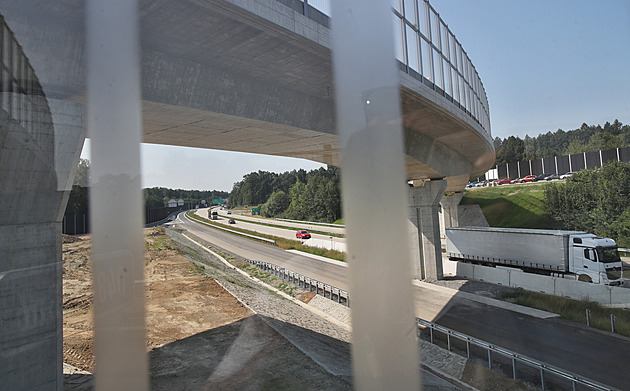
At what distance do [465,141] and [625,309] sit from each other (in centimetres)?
1006

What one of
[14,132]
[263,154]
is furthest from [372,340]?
[263,154]

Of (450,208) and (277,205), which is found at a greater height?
(277,205)

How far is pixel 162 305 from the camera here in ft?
45.2

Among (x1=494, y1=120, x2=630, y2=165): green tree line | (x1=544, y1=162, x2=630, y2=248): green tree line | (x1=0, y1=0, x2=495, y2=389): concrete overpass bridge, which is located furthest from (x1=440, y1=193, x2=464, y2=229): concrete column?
(x1=494, y1=120, x2=630, y2=165): green tree line

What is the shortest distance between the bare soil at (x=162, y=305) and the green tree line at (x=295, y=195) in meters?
26.6

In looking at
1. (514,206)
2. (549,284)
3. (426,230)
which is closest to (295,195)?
(514,206)

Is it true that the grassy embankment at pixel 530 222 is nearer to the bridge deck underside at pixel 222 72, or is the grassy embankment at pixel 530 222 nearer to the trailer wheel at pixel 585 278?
the trailer wheel at pixel 585 278

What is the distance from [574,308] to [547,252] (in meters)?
5.00

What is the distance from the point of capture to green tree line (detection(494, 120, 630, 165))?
239 ft

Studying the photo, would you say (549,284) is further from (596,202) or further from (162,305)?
(596,202)

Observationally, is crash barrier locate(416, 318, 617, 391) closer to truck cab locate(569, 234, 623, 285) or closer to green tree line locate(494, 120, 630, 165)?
truck cab locate(569, 234, 623, 285)

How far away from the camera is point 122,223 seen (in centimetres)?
446

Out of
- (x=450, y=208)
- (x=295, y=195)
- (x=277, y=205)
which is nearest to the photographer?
(x=450, y=208)

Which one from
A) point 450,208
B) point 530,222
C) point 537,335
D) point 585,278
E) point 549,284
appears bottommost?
point 537,335
